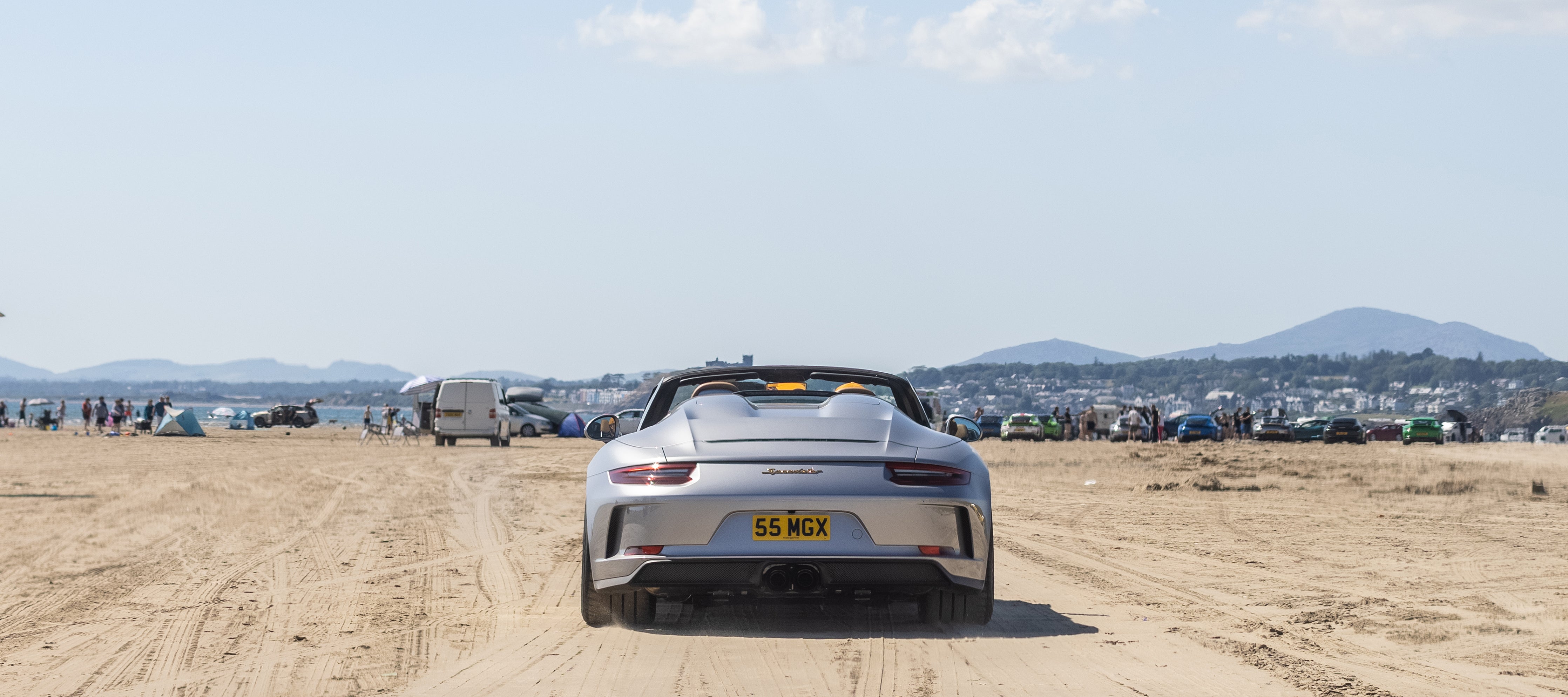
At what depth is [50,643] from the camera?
6594mm

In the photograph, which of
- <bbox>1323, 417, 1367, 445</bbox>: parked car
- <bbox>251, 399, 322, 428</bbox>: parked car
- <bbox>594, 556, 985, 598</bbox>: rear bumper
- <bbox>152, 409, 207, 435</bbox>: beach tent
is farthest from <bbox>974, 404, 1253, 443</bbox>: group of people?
<bbox>594, 556, 985, 598</bbox>: rear bumper

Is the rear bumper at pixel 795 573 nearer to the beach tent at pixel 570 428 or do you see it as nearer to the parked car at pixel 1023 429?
the beach tent at pixel 570 428

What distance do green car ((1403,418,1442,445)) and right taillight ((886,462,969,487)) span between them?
2335 inches

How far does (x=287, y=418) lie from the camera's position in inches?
2896

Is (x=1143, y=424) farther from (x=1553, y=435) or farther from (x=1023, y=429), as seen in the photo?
(x=1553, y=435)

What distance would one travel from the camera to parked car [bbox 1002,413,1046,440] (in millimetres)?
68000

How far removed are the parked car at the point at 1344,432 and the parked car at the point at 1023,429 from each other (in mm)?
13314

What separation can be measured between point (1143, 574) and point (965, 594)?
3.34 meters

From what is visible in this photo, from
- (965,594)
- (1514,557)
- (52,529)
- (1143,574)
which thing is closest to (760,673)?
(965,594)

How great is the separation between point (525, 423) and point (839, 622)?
47.5m

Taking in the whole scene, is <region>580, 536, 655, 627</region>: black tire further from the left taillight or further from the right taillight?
the right taillight

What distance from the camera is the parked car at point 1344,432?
59688 millimetres

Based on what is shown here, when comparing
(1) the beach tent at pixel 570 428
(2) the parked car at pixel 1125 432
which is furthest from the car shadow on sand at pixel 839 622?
(2) the parked car at pixel 1125 432

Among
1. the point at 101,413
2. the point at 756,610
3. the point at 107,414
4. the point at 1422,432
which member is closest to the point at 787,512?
the point at 756,610
